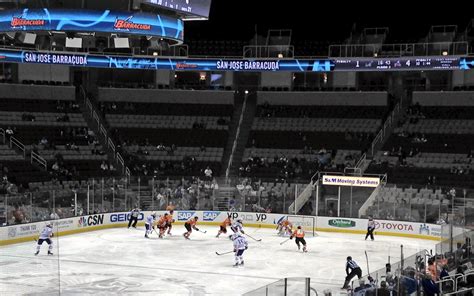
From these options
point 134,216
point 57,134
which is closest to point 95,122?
point 57,134

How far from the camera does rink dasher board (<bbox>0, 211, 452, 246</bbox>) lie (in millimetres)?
28922

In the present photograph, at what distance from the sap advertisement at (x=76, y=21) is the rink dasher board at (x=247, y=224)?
12.8 m

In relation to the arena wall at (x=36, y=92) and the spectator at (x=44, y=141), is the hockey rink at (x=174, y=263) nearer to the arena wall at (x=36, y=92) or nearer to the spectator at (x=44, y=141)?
the spectator at (x=44, y=141)

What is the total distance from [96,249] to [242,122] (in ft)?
65.3

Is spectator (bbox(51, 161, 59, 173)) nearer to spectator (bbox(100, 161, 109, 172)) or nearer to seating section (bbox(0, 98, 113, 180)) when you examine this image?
seating section (bbox(0, 98, 113, 180))

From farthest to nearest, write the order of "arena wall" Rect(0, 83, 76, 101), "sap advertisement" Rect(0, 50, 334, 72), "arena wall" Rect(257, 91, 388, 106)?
"arena wall" Rect(257, 91, 388, 106) → "arena wall" Rect(0, 83, 76, 101) → "sap advertisement" Rect(0, 50, 334, 72)

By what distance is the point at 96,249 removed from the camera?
84.5 feet

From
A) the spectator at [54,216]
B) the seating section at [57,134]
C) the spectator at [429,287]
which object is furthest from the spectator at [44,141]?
the spectator at [429,287]

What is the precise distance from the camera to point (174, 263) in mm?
23250

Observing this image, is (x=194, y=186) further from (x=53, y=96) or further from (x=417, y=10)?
(x=417, y=10)

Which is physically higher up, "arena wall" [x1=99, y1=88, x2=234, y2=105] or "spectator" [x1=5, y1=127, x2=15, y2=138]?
"arena wall" [x1=99, y1=88, x2=234, y2=105]

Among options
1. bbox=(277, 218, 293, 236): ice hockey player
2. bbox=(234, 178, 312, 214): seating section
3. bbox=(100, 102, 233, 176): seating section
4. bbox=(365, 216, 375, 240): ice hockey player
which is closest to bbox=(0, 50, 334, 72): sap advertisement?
bbox=(100, 102, 233, 176): seating section

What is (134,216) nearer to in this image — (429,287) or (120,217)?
(120,217)

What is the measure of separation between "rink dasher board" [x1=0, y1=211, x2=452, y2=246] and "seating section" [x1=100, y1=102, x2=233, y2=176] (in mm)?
5127
